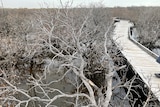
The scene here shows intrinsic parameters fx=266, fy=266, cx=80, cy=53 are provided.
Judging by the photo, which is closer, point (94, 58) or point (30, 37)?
point (94, 58)

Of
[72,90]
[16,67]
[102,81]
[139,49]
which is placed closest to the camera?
[72,90]

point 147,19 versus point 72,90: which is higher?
point 147,19

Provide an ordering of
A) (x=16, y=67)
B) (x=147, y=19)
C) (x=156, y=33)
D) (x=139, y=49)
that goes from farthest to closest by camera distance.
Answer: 1. (x=147, y=19)
2. (x=156, y=33)
3. (x=139, y=49)
4. (x=16, y=67)

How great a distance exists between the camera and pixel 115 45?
13344 millimetres

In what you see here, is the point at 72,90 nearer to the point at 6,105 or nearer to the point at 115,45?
the point at 6,105

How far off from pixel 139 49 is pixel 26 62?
5925mm

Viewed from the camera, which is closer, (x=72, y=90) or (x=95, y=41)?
(x=72, y=90)

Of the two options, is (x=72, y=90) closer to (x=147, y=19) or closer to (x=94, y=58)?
(x=94, y=58)

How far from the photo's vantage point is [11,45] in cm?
1288

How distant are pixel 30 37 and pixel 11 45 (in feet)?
3.77

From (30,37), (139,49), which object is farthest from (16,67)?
(139,49)

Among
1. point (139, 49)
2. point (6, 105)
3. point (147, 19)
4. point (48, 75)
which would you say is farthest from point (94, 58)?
point (147, 19)

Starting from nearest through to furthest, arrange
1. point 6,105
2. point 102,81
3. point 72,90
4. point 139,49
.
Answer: point 6,105, point 72,90, point 102,81, point 139,49

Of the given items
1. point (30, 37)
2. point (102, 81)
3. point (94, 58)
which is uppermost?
point (30, 37)
